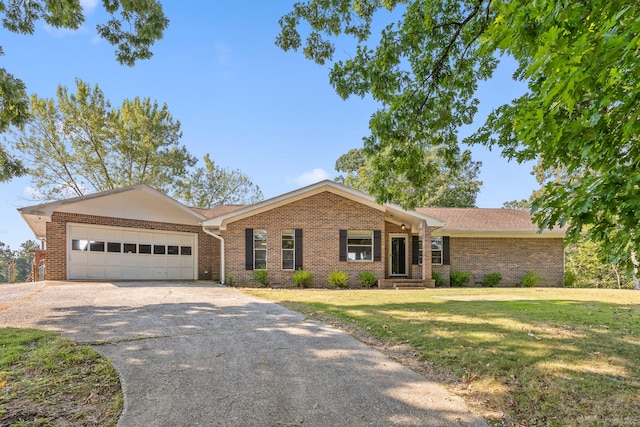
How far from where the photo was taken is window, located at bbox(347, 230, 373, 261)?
14852 millimetres

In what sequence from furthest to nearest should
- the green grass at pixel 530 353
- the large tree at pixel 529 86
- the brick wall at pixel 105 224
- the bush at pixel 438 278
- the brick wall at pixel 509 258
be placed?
the brick wall at pixel 509 258 → the bush at pixel 438 278 → the brick wall at pixel 105 224 → the green grass at pixel 530 353 → the large tree at pixel 529 86

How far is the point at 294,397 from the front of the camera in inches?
134

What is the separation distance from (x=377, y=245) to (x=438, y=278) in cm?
351

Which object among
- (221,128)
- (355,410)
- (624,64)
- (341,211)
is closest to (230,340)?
(355,410)

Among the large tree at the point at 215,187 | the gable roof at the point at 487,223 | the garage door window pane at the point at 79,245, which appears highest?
the large tree at the point at 215,187

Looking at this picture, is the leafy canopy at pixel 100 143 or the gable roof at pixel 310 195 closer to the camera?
the gable roof at pixel 310 195

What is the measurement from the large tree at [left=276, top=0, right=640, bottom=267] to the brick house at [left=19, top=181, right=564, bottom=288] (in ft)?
20.5

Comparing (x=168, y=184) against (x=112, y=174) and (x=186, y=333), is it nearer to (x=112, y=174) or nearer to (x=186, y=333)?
(x=112, y=174)

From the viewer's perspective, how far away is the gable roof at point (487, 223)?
16203mm

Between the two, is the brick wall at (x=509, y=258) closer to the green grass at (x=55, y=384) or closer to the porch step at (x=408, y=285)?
the porch step at (x=408, y=285)

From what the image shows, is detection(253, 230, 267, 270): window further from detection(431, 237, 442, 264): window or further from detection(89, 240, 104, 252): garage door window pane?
detection(431, 237, 442, 264): window

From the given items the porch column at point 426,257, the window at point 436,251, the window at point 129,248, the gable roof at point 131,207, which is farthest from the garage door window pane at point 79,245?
the window at point 436,251

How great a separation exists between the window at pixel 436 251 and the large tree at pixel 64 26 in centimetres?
1377

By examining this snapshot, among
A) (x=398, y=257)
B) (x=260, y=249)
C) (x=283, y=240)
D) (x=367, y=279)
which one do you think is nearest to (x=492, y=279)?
(x=398, y=257)
